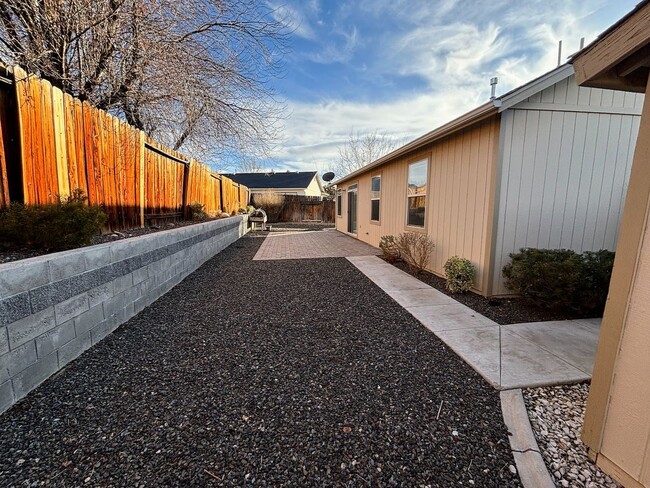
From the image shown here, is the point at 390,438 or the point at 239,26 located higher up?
the point at 239,26

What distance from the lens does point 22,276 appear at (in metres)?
1.97

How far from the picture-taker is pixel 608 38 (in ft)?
5.29

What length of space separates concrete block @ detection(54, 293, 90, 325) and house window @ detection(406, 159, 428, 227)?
5697 mm

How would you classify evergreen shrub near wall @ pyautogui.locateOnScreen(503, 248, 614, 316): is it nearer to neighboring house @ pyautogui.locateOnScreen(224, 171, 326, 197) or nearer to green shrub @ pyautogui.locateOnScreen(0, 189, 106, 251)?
green shrub @ pyautogui.locateOnScreen(0, 189, 106, 251)

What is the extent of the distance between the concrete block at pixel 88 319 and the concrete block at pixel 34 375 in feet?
1.00

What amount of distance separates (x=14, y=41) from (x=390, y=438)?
6.03 m

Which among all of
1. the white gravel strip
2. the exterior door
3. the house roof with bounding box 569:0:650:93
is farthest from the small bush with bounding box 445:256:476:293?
the exterior door

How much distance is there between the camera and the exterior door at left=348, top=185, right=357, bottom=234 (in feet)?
40.3

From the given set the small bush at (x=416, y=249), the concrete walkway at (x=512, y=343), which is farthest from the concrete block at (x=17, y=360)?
the small bush at (x=416, y=249)

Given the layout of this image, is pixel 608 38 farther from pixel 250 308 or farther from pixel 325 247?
pixel 325 247

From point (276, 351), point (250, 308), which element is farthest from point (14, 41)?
point (276, 351)

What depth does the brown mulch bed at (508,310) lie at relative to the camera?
11.8 feet

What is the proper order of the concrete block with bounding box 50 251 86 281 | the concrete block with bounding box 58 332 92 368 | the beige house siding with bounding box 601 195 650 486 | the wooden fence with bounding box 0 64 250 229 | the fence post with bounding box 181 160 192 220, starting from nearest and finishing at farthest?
the beige house siding with bounding box 601 195 650 486, the concrete block with bounding box 50 251 86 281, the concrete block with bounding box 58 332 92 368, the wooden fence with bounding box 0 64 250 229, the fence post with bounding box 181 160 192 220

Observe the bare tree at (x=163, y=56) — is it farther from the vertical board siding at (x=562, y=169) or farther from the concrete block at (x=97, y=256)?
the vertical board siding at (x=562, y=169)
